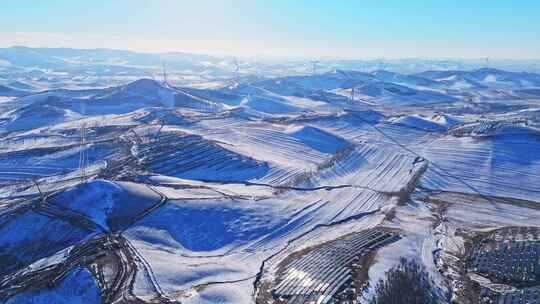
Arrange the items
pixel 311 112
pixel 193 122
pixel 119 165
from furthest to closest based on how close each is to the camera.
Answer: pixel 311 112
pixel 193 122
pixel 119 165

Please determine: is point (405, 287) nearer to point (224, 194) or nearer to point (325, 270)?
point (325, 270)

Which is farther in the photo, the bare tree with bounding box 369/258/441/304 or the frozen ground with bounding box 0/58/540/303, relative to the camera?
the frozen ground with bounding box 0/58/540/303

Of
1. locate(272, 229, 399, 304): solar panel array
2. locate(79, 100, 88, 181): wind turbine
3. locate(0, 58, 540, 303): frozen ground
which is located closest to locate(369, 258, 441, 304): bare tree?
locate(0, 58, 540, 303): frozen ground

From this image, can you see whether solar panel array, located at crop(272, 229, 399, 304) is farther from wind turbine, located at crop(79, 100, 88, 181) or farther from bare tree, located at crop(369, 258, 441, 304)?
wind turbine, located at crop(79, 100, 88, 181)

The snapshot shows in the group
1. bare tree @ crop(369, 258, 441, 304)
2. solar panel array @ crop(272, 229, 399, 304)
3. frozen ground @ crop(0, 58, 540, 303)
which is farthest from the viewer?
frozen ground @ crop(0, 58, 540, 303)

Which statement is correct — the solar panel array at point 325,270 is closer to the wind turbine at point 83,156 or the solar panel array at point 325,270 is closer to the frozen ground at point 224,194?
the frozen ground at point 224,194

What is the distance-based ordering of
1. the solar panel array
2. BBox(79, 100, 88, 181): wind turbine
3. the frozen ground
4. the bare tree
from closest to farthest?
the bare tree
the solar panel array
the frozen ground
BBox(79, 100, 88, 181): wind turbine

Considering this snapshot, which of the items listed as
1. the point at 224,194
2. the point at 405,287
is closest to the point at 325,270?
the point at 405,287

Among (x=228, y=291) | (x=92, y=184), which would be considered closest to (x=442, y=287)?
(x=228, y=291)

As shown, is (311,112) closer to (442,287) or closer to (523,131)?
(523,131)
